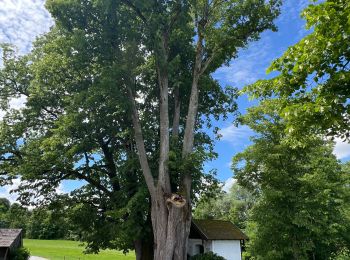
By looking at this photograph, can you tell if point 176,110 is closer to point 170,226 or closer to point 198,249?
point 170,226

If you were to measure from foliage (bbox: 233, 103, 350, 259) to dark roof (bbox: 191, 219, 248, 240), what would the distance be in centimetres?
819

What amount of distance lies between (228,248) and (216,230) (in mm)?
1637

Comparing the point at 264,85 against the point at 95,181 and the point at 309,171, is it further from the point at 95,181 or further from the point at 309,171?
the point at 95,181

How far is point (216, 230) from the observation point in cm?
2750

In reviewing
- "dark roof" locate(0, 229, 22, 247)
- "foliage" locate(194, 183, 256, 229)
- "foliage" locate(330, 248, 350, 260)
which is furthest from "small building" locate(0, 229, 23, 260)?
"foliage" locate(194, 183, 256, 229)

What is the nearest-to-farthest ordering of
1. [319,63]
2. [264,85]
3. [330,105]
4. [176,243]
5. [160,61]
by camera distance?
[330,105] → [319,63] → [264,85] → [176,243] → [160,61]

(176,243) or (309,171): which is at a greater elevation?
(309,171)

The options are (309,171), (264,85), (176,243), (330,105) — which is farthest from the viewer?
(309,171)

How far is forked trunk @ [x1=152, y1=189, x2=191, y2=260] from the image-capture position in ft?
44.1

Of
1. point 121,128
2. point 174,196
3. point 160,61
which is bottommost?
point 174,196

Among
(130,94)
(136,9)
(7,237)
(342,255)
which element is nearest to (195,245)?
(342,255)

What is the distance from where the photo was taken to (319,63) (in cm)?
687

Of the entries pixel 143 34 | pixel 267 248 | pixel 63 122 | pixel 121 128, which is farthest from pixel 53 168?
pixel 267 248

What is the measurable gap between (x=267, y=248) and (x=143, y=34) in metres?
11.7
